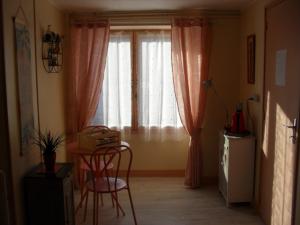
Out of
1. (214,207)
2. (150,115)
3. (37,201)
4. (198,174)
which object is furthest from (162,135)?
(37,201)

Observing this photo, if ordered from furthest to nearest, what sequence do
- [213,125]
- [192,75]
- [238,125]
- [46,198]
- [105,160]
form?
[213,125] < [192,75] < [238,125] < [105,160] < [46,198]

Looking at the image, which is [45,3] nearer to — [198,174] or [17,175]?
[17,175]

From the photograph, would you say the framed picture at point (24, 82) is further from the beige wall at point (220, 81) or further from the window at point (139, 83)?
the beige wall at point (220, 81)

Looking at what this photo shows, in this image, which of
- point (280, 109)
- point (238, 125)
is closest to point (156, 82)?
point (238, 125)

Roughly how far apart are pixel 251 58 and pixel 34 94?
7.59 feet

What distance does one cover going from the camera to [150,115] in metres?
4.34

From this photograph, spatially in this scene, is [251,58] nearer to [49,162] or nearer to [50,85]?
[50,85]

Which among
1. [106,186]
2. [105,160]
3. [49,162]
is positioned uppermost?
[49,162]

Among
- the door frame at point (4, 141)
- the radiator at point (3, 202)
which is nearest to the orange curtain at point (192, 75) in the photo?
the door frame at point (4, 141)

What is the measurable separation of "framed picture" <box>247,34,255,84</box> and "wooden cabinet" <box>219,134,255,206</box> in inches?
26.9

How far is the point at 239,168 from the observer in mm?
3438

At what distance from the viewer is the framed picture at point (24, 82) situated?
2.51 m

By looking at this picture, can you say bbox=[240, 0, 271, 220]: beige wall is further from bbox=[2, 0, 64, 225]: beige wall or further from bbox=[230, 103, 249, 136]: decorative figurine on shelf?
bbox=[2, 0, 64, 225]: beige wall

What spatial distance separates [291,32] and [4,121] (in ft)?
7.45
